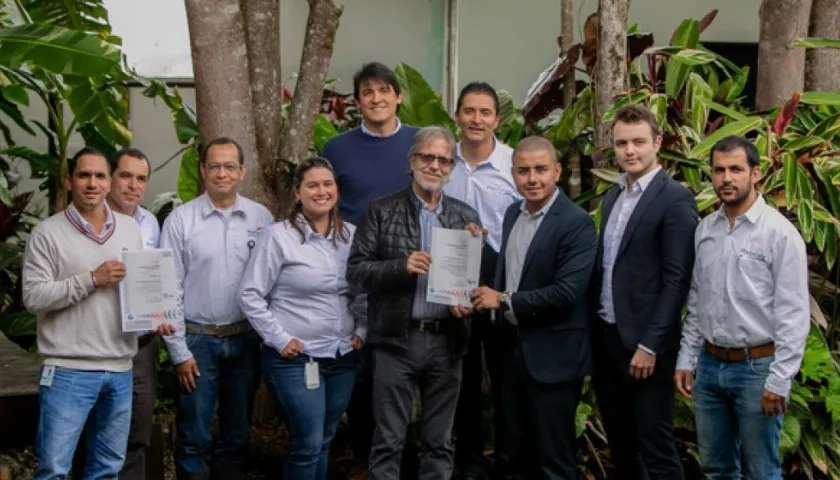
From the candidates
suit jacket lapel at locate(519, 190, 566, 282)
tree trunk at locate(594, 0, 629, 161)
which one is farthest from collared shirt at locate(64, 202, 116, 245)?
tree trunk at locate(594, 0, 629, 161)

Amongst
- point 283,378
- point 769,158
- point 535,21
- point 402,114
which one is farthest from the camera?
Result: point 535,21

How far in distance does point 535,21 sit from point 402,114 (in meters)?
2.56

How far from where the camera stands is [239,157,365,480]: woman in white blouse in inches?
196

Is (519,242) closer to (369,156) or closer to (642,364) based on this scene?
(642,364)

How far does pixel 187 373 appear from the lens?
16.4 feet

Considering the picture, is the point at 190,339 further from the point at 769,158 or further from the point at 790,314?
the point at 769,158

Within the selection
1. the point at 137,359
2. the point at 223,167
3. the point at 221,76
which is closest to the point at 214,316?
the point at 137,359

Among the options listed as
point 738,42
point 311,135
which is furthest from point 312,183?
point 738,42

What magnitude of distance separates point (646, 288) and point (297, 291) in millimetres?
1508

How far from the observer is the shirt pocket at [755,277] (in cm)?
445

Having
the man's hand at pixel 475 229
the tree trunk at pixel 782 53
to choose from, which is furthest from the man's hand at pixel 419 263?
the tree trunk at pixel 782 53

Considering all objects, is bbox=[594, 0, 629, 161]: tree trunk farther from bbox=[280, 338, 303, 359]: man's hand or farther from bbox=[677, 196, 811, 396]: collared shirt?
bbox=[280, 338, 303, 359]: man's hand

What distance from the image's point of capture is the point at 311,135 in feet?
21.0

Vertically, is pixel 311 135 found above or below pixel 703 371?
above
